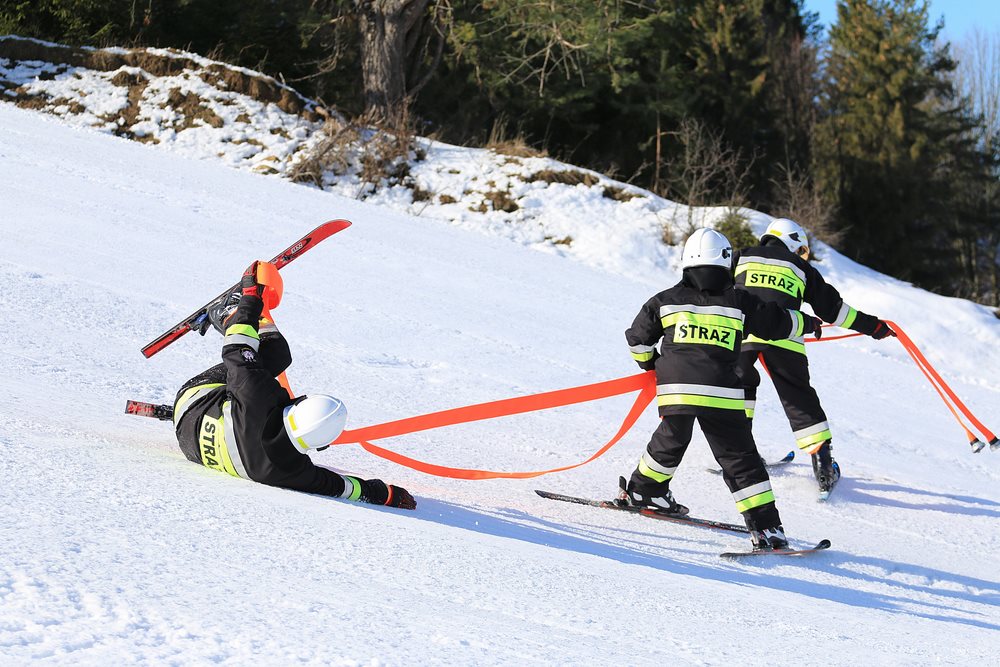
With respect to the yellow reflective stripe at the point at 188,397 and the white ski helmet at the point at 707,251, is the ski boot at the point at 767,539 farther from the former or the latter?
the yellow reflective stripe at the point at 188,397

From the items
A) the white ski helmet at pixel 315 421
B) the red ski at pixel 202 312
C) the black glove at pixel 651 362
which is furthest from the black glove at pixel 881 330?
the white ski helmet at pixel 315 421

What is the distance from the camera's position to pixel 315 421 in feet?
13.0

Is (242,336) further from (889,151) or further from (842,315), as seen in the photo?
(889,151)

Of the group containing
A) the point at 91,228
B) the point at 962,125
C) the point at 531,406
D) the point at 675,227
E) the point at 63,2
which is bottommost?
the point at 531,406

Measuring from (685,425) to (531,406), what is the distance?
0.86m

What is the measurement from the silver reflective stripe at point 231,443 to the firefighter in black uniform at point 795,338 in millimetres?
3064

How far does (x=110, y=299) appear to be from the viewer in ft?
24.2

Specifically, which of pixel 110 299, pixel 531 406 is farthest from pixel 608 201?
pixel 531 406

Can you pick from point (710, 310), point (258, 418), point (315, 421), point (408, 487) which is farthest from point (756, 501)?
point (258, 418)

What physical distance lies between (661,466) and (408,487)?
1.31m

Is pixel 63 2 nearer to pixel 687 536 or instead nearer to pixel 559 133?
pixel 559 133

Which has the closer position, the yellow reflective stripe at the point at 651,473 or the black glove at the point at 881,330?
the yellow reflective stripe at the point at 651,473

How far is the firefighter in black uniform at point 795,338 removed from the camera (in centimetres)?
605

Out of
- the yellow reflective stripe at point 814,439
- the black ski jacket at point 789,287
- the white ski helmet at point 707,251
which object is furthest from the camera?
the black ski jacket at point 789,287
